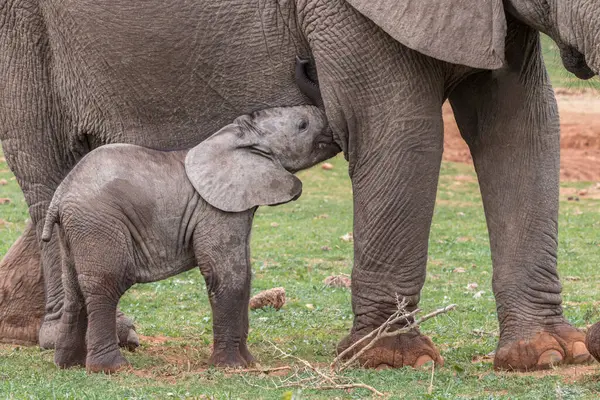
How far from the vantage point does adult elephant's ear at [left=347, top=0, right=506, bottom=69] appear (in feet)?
20.3

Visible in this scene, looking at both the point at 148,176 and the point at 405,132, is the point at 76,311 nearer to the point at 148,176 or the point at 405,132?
the point at 148,176

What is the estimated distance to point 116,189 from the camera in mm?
6500

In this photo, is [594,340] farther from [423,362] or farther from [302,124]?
[302,124]

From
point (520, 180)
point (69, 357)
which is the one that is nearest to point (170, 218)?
point (69, 357)

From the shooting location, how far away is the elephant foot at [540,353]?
6.74m

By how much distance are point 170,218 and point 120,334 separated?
1.13m

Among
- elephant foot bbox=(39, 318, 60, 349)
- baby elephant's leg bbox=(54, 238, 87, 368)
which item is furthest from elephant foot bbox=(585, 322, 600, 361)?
elephant foot bbox=(39, 318, 60, 349)

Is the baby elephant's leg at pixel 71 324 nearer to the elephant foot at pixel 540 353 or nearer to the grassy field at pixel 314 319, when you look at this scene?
the grassy field at pixel 314 319

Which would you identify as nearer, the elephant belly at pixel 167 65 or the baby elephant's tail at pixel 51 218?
the baby elephant's tail at pixel 51 218

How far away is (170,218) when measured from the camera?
6.60m

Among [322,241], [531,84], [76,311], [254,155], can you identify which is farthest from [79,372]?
[322,241]

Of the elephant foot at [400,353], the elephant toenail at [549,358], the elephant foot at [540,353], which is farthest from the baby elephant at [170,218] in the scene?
the elephant toenail at [549,358]

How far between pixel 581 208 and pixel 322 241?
14.5 ft

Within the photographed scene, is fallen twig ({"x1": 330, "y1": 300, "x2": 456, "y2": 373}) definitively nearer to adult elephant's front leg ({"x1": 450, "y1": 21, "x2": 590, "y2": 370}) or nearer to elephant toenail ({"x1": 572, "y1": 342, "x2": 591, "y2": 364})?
adult elephant's front leg ({"x1": 450, "y1": 21, "x2": 590, "y2": 370})
